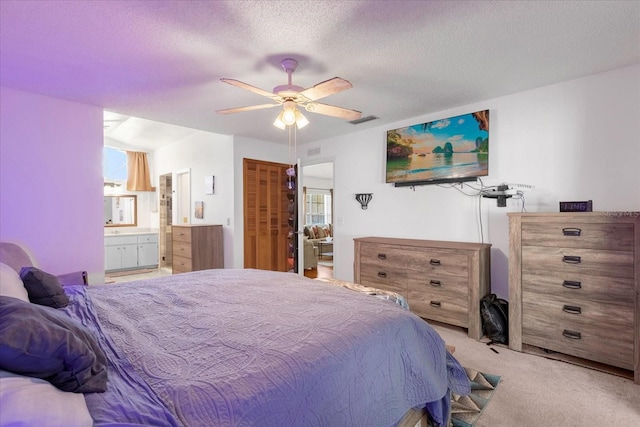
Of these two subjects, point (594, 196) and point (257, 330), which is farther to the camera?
point (594, 196)

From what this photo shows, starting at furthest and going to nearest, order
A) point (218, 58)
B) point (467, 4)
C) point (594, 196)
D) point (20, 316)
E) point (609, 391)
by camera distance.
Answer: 1. point (594, 196)
2. point (218, 58)
3. point (609, 391)
4. point (467, 4)
5. point (20, 316)

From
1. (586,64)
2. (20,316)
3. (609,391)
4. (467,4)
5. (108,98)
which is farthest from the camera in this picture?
(108,98)

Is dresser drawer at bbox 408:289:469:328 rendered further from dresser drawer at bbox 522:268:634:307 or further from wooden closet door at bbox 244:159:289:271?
wooden closet door at bbox 244:159:289:271

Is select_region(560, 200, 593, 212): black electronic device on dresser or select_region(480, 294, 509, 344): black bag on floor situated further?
select_region(480, 294, 509, 344): black bag on floor

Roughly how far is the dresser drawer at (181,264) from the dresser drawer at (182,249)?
0.05 meters

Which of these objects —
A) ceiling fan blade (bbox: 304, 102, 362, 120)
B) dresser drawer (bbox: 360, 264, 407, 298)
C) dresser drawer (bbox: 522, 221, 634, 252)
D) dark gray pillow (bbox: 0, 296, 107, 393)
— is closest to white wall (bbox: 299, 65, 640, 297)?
dresser drawer (bbox: 522, 221, 634, 252)

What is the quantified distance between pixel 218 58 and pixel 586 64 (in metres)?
3.00

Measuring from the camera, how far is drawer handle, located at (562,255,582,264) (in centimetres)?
253

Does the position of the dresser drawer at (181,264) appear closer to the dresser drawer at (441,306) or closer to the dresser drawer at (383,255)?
the dresser drawer at (383,255)

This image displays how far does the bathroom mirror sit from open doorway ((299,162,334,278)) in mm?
3868

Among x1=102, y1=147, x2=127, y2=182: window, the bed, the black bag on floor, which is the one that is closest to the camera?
the bed

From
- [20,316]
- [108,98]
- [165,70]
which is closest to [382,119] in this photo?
[165,70]

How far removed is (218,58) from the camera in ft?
7.97

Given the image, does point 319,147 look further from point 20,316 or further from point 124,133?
point 20,316
